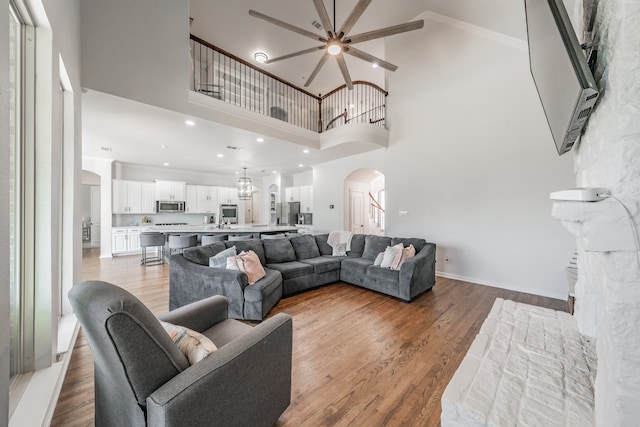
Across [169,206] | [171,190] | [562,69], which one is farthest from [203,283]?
[171,190]

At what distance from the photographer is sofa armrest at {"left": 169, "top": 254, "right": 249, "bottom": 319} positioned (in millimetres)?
2846

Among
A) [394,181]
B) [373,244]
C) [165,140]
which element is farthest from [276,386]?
[165,140]

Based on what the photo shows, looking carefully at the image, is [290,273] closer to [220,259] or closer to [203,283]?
[220,259]

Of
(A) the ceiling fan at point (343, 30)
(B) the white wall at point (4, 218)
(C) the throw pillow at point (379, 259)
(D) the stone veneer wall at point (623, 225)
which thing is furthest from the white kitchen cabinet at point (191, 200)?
(D) the stone veneer wall at point (623, 225)

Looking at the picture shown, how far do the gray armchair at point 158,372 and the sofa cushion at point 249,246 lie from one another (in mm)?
2538

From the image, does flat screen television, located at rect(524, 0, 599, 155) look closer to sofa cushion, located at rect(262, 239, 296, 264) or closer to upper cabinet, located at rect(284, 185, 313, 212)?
sofa cushion, located at rect(262, 239, 296, 264)

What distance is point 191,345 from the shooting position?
1.16 meters

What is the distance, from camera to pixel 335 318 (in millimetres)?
2920

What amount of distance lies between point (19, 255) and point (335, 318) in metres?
2.68

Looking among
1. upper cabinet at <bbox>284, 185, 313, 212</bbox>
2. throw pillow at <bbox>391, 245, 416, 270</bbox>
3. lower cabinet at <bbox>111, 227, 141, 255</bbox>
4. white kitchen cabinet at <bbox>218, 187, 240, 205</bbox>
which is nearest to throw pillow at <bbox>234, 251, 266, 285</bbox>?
throw pillow at <bbox>391, 245, 416, 270</bbox>

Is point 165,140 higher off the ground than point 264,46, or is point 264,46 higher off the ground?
point 264,46

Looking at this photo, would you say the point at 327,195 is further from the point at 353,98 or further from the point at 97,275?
the point at 97,275

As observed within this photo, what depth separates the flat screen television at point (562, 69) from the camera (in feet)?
2.87

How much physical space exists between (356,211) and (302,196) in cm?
239
